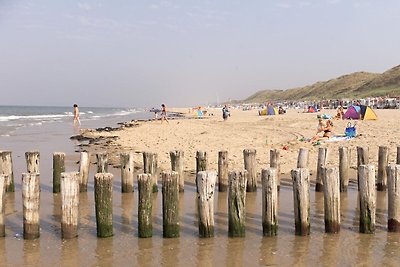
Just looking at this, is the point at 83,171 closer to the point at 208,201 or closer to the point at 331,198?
the point at 208,201

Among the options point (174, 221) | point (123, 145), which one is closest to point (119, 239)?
point (174, 221)

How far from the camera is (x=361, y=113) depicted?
31.9 m

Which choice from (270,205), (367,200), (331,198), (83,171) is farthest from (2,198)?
(367,200)

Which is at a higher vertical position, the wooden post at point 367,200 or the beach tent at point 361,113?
the beach tent at point 361,113

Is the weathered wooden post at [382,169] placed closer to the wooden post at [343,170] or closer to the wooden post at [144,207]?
the wooden post at [343,170]

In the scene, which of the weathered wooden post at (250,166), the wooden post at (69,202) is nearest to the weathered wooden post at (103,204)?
the wooden post at (69,202)

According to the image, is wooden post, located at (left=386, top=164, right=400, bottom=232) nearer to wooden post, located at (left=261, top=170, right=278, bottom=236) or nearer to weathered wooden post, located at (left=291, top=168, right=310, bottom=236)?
weathered wooden post, located at (left=291, top=168, right=310, bottom=236)

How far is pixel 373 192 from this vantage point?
22.7 feet

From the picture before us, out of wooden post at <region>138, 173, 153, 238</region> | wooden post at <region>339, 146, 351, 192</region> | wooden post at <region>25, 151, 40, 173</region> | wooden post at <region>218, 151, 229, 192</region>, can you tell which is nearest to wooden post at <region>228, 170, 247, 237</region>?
wooden post at <region>138, 173, 153, 238</region>

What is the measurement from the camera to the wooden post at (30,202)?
660 cm

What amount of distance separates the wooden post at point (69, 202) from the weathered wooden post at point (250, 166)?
440cm

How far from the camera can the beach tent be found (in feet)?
103

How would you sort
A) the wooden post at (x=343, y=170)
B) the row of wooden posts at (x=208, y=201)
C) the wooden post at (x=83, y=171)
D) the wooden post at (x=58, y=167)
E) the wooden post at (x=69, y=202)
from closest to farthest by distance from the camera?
1. the wooden post at (x=69, y=202)
2. the row of wooden posts at (x=208, y=201)
3. the wooden post at (x=343, y=170)
4. the wooden post at (x=83, y=171)
5. the wooden post at (x=58, y=167)

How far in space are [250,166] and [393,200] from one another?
3.56 m
